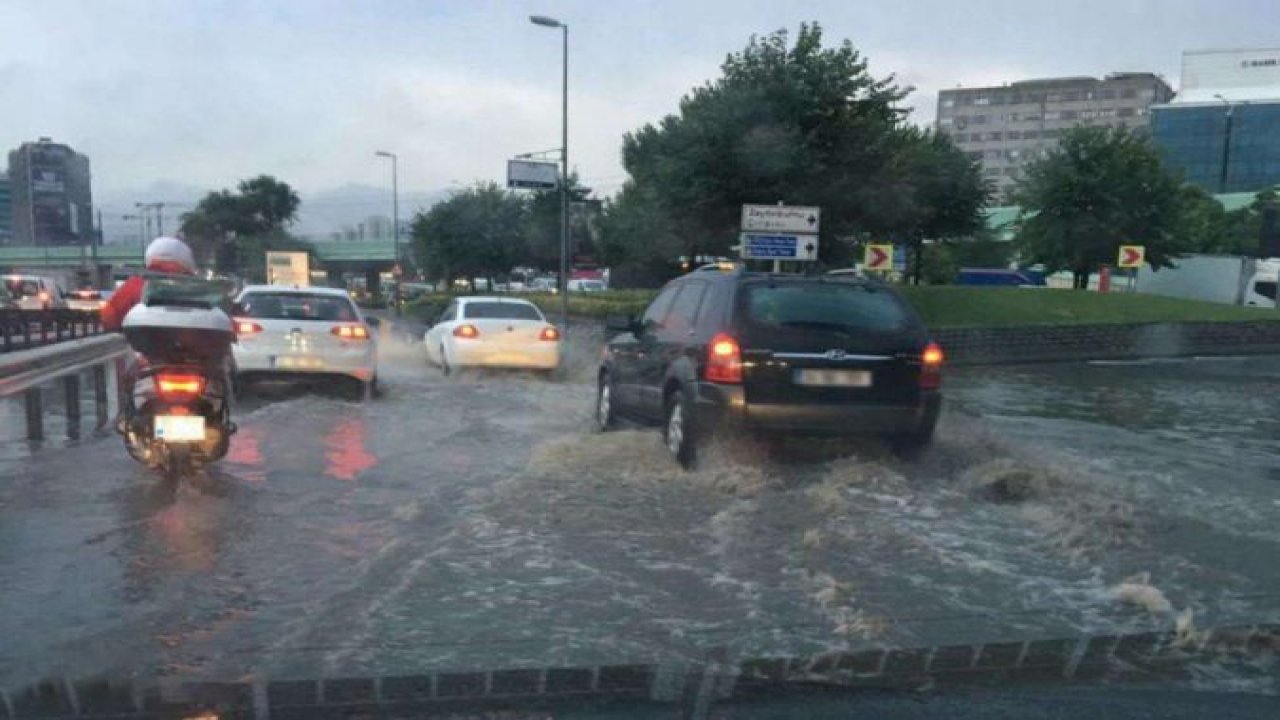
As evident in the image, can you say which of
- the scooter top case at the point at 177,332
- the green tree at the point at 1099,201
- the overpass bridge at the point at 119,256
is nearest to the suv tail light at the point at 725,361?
the scooter top case at the point at 177,332

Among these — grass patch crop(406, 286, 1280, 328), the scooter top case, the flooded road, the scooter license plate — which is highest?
the scooter top case

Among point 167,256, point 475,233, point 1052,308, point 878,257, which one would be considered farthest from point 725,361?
point 475,233

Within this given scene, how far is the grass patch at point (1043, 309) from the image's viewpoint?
2522cm

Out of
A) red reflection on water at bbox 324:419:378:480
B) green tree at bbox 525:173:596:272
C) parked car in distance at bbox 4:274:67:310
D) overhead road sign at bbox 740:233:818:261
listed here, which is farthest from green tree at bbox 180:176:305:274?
red reflection on water at bbox 324:419:378:480

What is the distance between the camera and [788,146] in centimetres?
2311

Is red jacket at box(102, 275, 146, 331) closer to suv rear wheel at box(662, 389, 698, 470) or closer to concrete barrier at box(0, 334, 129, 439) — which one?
concrete barrier at box(0, 334, 129, 439)

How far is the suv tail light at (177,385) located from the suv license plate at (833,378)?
4.14 meters

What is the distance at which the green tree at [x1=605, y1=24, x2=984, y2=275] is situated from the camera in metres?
23.5

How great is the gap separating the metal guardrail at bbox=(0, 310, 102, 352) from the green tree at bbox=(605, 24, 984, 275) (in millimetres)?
12232

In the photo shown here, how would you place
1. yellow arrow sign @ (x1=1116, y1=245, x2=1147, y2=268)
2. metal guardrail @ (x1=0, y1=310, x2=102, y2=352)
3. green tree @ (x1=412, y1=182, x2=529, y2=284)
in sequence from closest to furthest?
1. metal guardrail @ (x1=0, y1=310, x2=102, y2=352)
2. yellow arrow sign @ (x1=1116, y1=245, x2=1147, y2=268)
3. green tree @ (x1=412, y1=182, x2=529, y2=284)

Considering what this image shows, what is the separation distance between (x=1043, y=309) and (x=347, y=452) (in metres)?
20.5

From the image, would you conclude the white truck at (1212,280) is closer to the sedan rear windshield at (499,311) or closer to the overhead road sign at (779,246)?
the overhead road sign at (779,246)

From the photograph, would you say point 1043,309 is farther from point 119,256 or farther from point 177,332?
point 119,256

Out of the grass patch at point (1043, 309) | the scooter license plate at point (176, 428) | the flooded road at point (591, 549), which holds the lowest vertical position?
the flooded road at point (591, 549)
